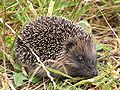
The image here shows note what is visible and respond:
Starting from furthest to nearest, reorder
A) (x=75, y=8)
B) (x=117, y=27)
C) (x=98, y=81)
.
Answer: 1. (x=117, y=27)
2. (x=75, y=8)
3. (x=98, y=81)

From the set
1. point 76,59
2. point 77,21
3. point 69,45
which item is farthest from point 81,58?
point 77,21

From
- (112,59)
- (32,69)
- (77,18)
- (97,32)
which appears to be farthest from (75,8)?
(32,69)

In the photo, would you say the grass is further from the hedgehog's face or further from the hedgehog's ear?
the hedgehog's ear

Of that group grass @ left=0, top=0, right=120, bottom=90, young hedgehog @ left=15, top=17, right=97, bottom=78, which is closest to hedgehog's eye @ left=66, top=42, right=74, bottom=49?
young hedgehog @ left=15, top=17, right=97, bottom=78

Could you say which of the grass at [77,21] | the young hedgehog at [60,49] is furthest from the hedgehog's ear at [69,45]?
the grass at [77,21]

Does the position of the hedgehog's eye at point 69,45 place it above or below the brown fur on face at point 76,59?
above

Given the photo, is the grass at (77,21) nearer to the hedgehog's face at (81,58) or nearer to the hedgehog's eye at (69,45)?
the hedgehog's face at (81,58)

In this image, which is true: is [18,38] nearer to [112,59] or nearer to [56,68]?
[56,68]

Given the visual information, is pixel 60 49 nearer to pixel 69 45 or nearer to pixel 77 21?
pixel 69 45

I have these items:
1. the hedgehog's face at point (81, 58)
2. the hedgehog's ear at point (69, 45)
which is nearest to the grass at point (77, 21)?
the hedgehog's face at point (81, 58)
